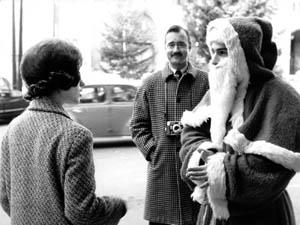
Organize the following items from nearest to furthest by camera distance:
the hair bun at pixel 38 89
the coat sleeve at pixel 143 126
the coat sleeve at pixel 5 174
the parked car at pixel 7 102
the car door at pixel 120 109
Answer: the hair bun at pixel 38 89 → the coat sleeve at pixel 5 174 → the coat sleeve at pixel 143 126 → the car door at pixel 120 109 → the parked car at pixel 7 102

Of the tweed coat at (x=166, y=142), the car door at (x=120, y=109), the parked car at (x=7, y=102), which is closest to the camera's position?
the tweed coat at (x=166, y=142)

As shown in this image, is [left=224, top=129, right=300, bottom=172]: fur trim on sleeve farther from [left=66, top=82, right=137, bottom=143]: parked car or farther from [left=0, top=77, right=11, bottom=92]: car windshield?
[left=0, top=77, right=11, bottom=92]: car windshield

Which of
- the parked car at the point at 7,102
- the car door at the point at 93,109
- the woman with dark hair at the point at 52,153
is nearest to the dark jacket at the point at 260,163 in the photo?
the woman with dark hair at the point at 52,153

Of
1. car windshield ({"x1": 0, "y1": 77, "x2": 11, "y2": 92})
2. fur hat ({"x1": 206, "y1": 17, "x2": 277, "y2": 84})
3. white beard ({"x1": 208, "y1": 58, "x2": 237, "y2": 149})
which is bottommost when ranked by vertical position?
car windshield ({"x1": 0, "y1": 77, "x2": 11, "y2": 92})

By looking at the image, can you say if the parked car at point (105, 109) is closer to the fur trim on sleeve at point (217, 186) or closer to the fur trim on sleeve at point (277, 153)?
the fur trim on sleeve at point (217, 186)

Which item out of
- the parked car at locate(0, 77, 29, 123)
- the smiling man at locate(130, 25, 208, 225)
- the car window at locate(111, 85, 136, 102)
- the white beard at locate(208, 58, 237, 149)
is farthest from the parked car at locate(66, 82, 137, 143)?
the white beard at locate(208, 58, 237, 149)

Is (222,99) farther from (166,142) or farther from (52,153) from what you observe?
(166,142)

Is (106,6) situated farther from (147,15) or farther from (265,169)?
(265,169)

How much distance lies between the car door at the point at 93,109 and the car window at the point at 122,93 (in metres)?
0.23

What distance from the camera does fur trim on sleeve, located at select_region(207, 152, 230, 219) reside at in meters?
2.24

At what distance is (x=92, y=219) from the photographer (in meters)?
1.97

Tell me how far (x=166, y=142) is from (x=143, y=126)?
0.30 m

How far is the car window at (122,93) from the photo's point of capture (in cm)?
1159

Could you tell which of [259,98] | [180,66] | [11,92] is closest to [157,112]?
[180,66]
